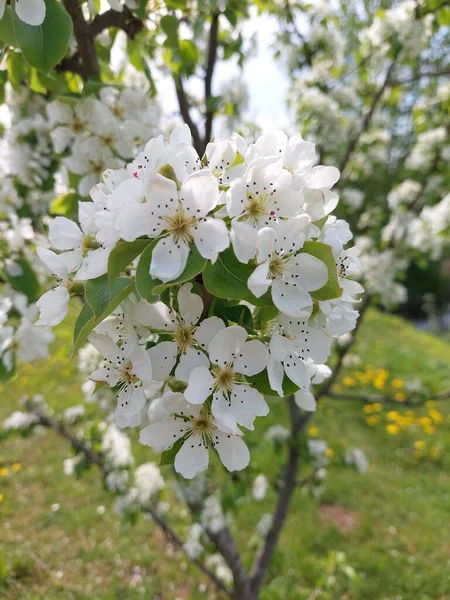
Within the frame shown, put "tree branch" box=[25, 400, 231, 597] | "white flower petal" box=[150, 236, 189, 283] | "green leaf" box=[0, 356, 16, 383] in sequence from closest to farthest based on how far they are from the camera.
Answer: "white flower petal" box=[150, 236, 189, 283] → "green leaf" box=[0, 356, 16, 383] → "tree branch" box=[25, 400, 231, 597]

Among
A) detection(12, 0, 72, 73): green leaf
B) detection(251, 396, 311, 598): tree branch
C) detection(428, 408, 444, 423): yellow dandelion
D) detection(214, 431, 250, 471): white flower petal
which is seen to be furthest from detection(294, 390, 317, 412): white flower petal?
detection(428, 408, 444, 423): yellow dandelion

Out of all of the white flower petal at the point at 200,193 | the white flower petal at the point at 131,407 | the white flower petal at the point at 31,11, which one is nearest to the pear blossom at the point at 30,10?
the white flower petal at the point at 31,11

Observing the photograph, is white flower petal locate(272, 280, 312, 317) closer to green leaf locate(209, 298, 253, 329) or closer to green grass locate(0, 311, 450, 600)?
green leaf locate(209, 298, 253, 329)

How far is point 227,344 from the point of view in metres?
0.75

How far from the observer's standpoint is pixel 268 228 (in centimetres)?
68

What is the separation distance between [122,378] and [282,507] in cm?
213

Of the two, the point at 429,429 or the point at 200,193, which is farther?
the point at 429,429

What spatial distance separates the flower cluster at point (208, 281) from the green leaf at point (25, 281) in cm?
80

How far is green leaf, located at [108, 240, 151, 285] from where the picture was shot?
69 centimetres

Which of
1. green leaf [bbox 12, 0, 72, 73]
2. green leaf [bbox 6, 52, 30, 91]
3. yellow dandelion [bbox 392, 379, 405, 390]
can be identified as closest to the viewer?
green leaf [bbox 12, 0, 72, 73]

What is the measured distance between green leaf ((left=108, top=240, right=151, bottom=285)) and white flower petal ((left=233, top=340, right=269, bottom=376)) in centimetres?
22

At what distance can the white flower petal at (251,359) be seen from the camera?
0.77 metres

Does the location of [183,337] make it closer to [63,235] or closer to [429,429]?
[63,235]

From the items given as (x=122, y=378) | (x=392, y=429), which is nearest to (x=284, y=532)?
(x=392, y=429)
